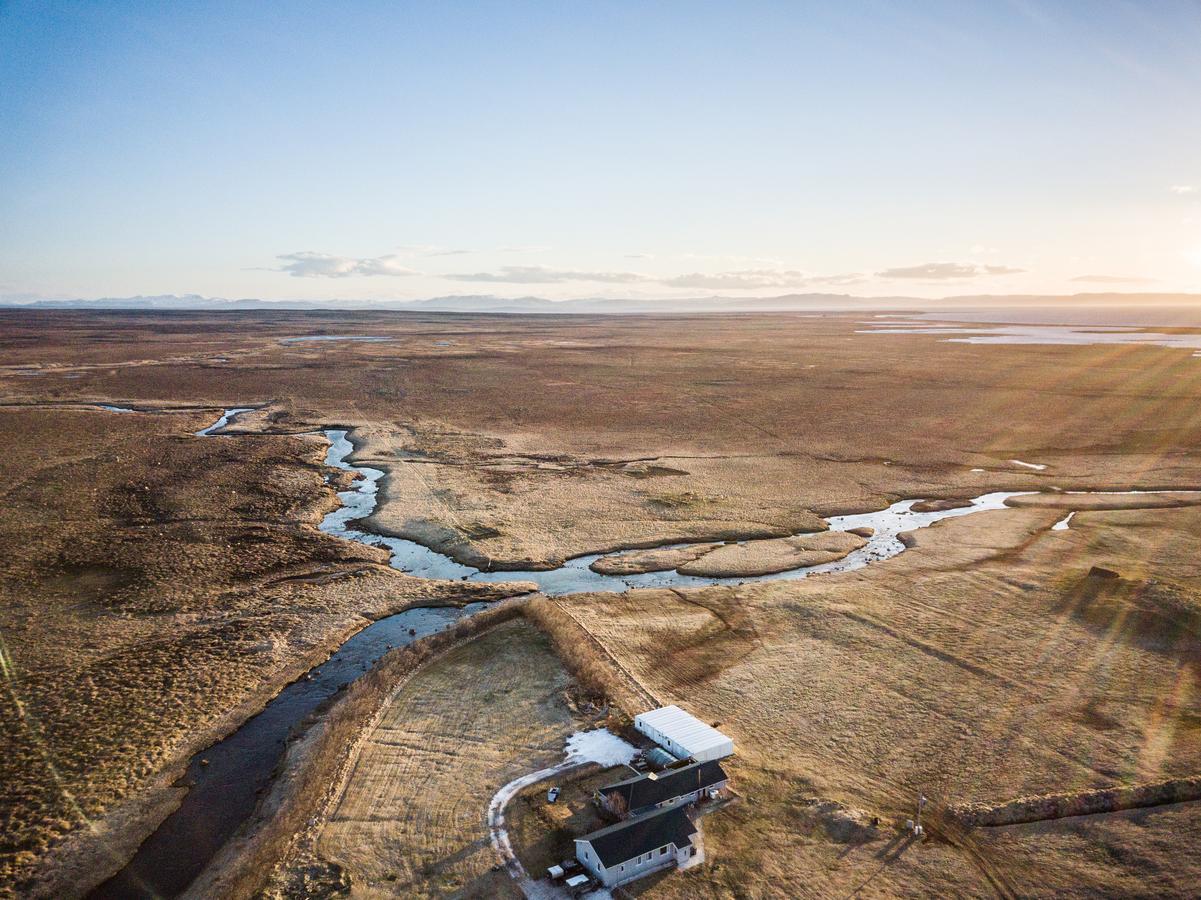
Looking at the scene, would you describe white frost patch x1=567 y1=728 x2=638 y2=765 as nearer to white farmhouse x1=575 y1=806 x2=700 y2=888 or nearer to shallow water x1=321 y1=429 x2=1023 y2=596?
Result: white farmhouse x1=575 y1=806 x2=700 y2=888

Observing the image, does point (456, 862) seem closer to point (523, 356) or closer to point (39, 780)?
point (39, 780)

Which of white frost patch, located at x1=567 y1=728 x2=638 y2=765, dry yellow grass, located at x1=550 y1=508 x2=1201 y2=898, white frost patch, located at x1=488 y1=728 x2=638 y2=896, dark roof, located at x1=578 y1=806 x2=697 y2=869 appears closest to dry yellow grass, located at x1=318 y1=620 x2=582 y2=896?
white frost patch, located at x1=488 y1=728 x2=638 y2=896

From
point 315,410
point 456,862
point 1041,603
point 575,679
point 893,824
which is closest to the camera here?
point 456,862

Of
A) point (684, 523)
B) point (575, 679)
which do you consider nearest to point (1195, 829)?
point (575, 679)

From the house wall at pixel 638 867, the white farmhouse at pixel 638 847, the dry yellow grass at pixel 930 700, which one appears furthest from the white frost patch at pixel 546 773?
the dry yellow grass at pixel 930 700

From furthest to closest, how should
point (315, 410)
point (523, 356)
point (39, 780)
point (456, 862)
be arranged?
point (523, 356)
point (315, 410)
point (39, 780)
point (456, 862)

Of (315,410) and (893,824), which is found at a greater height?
(315,410)

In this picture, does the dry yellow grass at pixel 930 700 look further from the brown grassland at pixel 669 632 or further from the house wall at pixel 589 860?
the house wall at pixel 589 860
